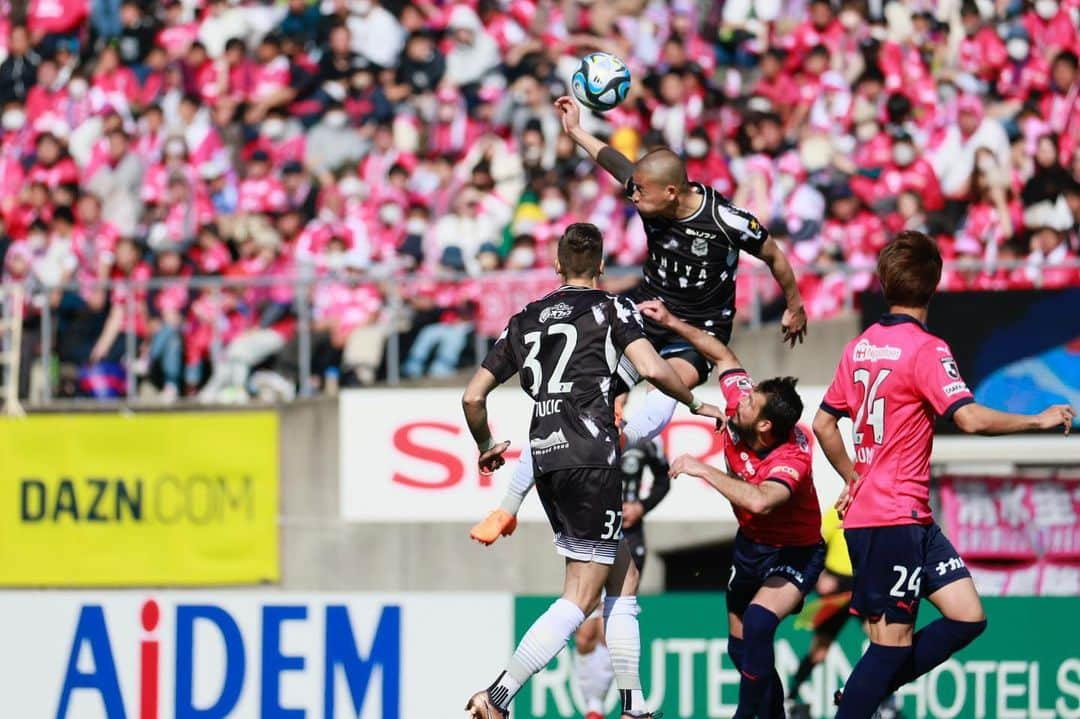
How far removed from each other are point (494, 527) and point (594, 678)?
2812 mm

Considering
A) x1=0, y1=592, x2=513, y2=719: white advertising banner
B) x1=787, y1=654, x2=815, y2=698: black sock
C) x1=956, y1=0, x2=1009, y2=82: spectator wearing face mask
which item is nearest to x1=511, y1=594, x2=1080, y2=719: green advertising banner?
x1=787, y1=654, x2=815, y2=698: black sock

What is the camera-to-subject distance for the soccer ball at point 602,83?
973 cm

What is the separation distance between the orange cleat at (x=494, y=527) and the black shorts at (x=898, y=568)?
71.7 inches

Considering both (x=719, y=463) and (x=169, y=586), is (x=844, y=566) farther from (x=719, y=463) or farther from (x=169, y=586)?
(x=169, y=586)

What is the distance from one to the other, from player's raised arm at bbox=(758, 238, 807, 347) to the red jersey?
1.58 ft

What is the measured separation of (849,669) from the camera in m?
11.8

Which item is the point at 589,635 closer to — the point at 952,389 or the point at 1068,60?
the point at 952,389

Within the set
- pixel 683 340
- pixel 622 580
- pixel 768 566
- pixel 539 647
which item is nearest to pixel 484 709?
pixel 539 647

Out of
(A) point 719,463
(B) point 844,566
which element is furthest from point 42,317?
(B) point 844,566

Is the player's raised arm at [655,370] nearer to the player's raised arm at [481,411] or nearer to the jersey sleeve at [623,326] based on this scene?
the jersey sleeve at [623,326]

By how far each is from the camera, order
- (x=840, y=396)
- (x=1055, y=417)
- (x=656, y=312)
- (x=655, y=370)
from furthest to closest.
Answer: (x=656, y=312) < (x=655, y=370) < (x=840, y=396) < (x=1055, y=417)

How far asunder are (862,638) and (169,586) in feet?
23.4

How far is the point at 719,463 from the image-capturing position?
15820mm

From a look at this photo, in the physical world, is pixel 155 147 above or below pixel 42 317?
above
